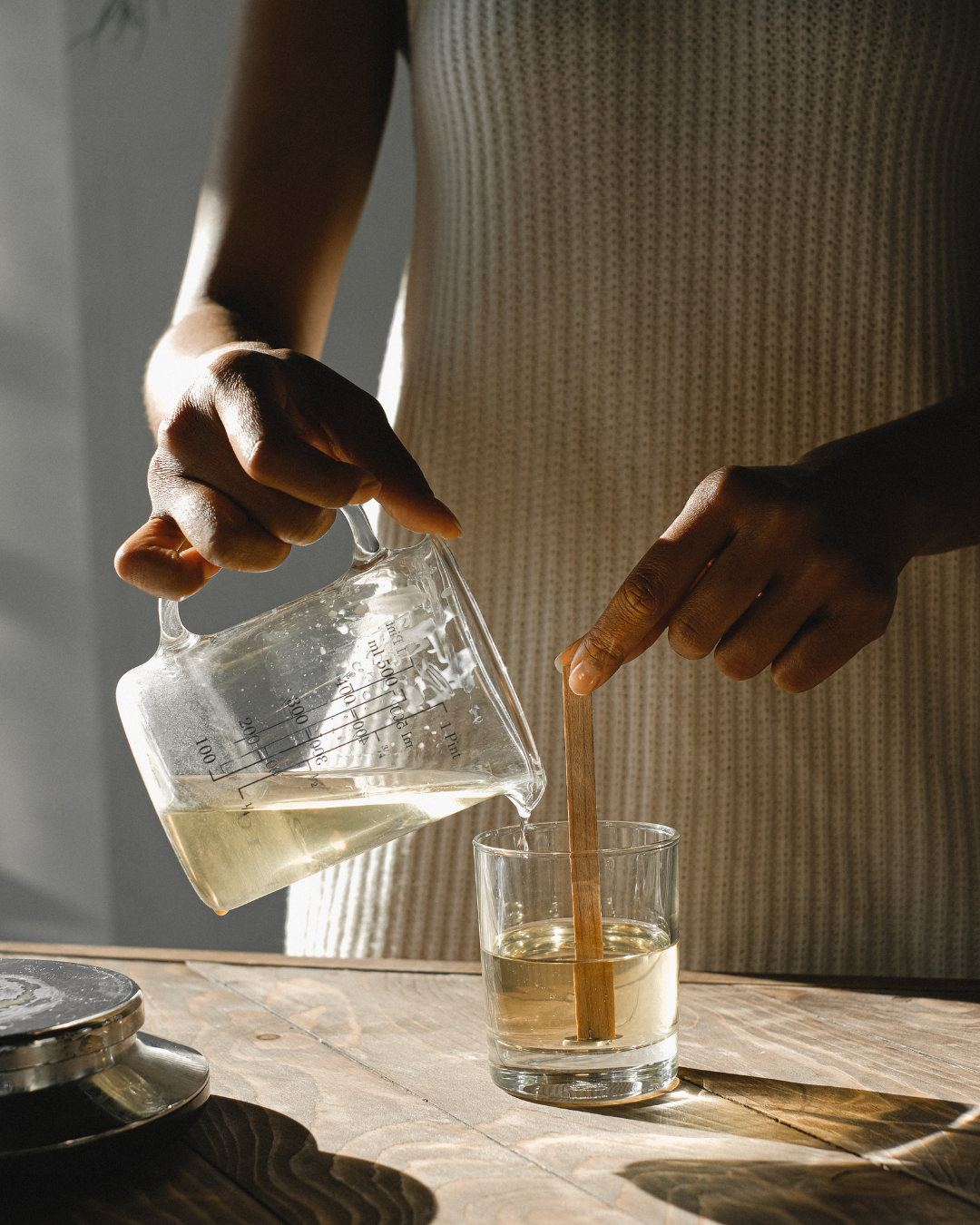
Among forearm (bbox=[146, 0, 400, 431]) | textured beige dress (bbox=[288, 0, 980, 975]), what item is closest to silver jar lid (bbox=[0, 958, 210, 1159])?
textured beige dress (bbox=[288, 0, 980, 975])

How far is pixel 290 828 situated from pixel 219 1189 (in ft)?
0.60

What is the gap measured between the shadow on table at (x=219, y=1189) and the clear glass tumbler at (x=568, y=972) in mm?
115

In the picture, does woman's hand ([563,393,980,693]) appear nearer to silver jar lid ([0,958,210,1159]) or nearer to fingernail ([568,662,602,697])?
fingernail ([568,662,602,697])

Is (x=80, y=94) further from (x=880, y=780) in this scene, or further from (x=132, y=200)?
(x=880, y=780)

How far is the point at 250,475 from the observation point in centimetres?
66

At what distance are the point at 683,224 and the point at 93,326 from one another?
136 cm

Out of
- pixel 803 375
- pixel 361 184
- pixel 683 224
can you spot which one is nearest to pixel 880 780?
pixel 803 375

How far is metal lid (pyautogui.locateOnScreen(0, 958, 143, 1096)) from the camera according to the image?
1.88 feet

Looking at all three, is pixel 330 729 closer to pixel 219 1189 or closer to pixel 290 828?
pixel 290 828

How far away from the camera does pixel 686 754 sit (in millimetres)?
1112

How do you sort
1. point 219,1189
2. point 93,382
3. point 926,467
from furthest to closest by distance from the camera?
point 93,382
point 926,467
point 219,1189

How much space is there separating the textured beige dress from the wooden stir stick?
47 cm

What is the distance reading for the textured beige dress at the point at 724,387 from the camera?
108 cm

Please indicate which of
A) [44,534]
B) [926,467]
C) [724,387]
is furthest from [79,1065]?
[44,534]
